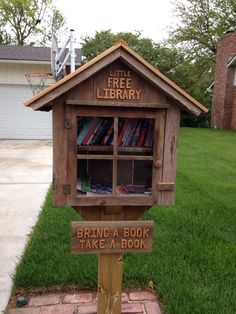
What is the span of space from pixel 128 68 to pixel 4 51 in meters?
13.2

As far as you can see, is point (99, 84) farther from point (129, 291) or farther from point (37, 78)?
point (37, 78)

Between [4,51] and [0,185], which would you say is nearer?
[0,185]

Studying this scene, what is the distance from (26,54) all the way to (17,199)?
9.61 meters

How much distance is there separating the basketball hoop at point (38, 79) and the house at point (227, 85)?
10.1m

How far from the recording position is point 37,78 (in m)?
13.3

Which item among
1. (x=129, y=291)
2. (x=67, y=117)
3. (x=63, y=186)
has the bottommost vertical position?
(x=129, y=291)

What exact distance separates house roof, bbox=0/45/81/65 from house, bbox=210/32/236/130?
895cm

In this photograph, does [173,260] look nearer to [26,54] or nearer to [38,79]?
[38,79]

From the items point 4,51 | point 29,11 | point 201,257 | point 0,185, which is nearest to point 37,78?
point 4,51

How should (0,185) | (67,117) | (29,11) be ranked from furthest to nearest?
(29,11)
(0,185)
(67,117)

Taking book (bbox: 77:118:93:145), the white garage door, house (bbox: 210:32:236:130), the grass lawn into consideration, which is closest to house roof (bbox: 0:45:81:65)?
the white garage door

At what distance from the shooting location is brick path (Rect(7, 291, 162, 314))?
2621 mm

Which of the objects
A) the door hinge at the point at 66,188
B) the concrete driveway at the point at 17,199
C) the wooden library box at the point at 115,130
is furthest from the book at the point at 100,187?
the concrete driveway at the point at 17,199

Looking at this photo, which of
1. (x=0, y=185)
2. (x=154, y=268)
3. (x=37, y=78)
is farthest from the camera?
(x=37, y=78)
